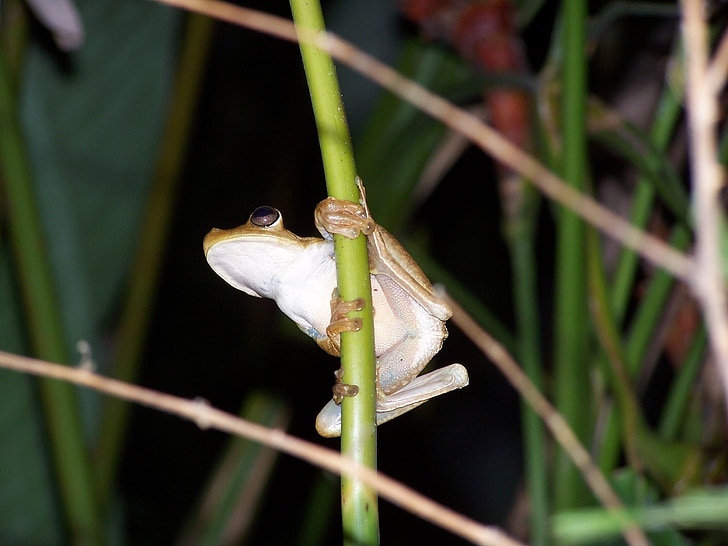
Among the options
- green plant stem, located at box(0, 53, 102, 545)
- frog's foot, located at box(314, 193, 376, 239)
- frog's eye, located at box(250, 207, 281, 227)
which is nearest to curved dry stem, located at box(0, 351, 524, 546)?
frog's foot, located at box(314, 193, 376, 239)

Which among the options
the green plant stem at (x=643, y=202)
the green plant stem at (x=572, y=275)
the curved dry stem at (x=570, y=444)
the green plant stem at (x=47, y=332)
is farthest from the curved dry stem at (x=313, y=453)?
the green plant stem at (x=643, y=202)

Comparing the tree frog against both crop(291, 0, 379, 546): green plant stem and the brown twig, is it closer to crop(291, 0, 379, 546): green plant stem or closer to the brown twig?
crop(291, 0, 379, 546): green plant stem

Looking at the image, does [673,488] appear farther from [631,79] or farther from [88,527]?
[631,79]

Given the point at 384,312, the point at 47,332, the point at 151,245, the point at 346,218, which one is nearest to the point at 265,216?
the point at 384,312

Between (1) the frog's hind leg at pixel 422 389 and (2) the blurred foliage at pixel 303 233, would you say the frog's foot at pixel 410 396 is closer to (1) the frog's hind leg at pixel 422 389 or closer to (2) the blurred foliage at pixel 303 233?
(1) the frog's hind leg at pixel 422 389

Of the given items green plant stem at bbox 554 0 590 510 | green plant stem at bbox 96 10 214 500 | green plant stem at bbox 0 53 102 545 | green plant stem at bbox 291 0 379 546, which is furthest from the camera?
green plant stem at bbox 96 10 214 500

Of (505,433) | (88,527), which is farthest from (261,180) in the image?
(88,527)

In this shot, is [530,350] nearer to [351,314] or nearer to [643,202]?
[643,202]
